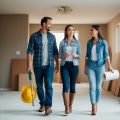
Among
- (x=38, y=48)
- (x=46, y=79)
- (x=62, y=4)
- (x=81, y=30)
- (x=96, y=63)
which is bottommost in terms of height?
(x=46, y=79)

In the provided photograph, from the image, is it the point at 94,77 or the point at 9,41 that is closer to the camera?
the point at 94,77

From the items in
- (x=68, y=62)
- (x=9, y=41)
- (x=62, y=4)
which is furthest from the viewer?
(x=9, y=41)

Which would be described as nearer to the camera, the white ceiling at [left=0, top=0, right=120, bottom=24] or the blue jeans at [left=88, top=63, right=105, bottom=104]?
the blue jeans at [left=88, top=63, right=105, bottom=104]

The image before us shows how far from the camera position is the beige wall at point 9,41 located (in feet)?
27.5

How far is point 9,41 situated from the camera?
27.5 feet

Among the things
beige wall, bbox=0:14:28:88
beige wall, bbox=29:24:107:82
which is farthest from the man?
beige wall, bbox=29:24:107:82

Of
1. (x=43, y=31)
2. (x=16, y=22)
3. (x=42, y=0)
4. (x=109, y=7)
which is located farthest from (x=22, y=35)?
(x=43, y=31)

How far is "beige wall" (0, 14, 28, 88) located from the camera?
8367mm

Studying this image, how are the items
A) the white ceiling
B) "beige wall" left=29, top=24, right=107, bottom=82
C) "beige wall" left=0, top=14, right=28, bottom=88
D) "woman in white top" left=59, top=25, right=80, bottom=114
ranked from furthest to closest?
1. "beige wall" left=29, top=24, right=107, bottom=82
2. "beige wall" left=0, top=14, right=28, bottom=88
3. the white ceiling
4. "woman in white top" left=59, top=25, right=80, bottom=114

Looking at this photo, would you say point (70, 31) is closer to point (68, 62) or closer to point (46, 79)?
point (68, 62)

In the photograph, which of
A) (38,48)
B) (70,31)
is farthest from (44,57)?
(70,31)

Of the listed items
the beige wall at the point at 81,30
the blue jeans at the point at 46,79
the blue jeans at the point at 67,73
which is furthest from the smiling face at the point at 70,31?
the beige wall at the point at 81,30

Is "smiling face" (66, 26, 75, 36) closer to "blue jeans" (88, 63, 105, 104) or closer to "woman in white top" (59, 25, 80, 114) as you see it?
"woman in white top" (59, 25, 80, 114)

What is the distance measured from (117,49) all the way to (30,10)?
3.05 metres
